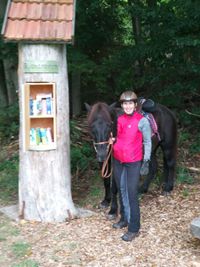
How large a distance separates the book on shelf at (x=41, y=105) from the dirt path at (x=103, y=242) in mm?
1503

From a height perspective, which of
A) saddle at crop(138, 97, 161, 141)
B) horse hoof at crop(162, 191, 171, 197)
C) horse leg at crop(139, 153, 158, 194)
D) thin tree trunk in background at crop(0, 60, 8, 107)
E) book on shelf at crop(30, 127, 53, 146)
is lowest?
horse hoof at crop(162, 191, 171, 197)

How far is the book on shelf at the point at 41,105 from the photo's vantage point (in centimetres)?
613

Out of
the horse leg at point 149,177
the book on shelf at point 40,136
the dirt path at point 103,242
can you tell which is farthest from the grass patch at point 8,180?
the horse leg at point 149,177

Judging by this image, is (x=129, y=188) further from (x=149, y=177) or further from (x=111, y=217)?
(x=149, y=177)

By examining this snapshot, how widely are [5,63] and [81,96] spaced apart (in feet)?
7.27

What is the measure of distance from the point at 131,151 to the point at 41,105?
1.44 m

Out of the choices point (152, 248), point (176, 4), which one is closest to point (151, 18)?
point (176, 4)

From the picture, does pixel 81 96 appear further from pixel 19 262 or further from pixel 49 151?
pixel 19 262

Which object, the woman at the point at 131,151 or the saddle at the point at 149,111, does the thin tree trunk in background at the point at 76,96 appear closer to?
the saddle at the point at 149,111

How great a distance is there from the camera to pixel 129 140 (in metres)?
5.53

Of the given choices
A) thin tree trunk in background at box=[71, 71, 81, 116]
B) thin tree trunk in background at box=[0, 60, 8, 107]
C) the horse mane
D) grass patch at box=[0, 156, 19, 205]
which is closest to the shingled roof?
the horse mane

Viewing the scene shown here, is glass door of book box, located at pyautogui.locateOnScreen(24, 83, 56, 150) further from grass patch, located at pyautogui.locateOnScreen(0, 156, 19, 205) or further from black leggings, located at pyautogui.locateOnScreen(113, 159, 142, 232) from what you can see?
grass patch, located at pyautogui.locateOnScreen(0, 156, 19, 205)

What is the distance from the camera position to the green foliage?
11.1 meters

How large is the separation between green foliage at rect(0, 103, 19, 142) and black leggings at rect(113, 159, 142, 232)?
5.77 meters
